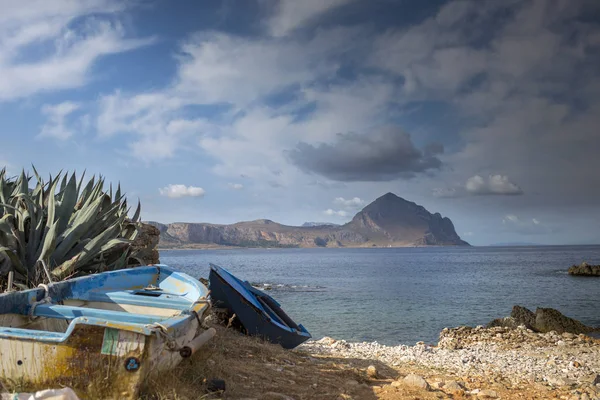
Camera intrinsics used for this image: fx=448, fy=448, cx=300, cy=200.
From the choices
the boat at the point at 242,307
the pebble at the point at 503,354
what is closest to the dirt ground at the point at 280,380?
the boat at the point at 242,307

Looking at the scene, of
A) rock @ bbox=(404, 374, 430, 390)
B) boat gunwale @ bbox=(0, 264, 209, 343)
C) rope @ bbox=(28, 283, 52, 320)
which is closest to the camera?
boat gunwale @ bbox=(0, 264, 209, 343)

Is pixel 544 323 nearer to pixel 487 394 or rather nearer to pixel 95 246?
pixel 487 394

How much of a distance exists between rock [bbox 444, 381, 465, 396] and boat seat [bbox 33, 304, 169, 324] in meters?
4.60

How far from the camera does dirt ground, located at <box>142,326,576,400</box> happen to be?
441 cm

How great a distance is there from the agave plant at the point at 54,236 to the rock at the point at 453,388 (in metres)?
5.78

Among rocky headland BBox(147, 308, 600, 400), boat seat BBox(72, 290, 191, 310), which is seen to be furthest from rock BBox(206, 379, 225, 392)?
boat seat BBox(72, 290, 191, 310)

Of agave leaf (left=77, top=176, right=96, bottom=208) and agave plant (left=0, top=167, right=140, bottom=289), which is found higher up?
agave leaf (left=77, top=176, right=96, bottom=208)

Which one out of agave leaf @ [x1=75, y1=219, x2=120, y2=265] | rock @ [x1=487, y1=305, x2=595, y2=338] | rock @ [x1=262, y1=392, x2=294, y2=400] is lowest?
rock @ [x1=487, y1=305, x2=595, y2=338]

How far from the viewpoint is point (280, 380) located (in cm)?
607

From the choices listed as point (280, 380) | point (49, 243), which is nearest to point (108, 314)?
point (280, 380)

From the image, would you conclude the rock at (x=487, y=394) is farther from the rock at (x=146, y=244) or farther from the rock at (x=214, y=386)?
the rock at (x=146, y=244)

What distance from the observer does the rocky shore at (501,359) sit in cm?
775

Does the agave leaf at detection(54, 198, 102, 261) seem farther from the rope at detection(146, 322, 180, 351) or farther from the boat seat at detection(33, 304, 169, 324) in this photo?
the rope at detection(146, 322, 180, 351)

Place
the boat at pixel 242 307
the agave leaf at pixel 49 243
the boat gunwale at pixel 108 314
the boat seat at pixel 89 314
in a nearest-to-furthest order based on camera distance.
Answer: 1. the boat gunwale at pixel 108 314
2. the boat seat at pixel 89 314
3. the agave leaf at pixel 49 243
4. the boat at pixel 242 307
